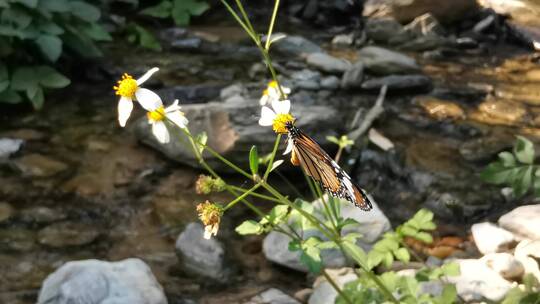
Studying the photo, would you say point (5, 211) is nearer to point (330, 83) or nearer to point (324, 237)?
point (324, 237)

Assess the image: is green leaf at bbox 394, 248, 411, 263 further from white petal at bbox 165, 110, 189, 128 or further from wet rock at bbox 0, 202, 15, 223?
wet rock at bbox 0, 202, 15, 223

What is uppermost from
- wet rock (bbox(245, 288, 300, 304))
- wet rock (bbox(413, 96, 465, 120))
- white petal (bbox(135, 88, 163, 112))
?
white petal (bbox(135, 88, 163, 112))

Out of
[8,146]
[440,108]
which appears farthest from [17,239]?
[440,108]

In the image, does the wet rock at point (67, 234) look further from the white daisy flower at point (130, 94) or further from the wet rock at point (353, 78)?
the wet rock at point (353, 78)

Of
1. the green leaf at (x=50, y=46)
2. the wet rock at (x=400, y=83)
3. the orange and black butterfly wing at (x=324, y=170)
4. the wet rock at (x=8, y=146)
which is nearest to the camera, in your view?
the orange and black butterfly wing at (x=324, y=170)

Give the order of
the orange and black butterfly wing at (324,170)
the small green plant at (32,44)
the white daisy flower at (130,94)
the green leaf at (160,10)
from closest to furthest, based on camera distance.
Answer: the orange and black butterfly wing at (324,170) → the white daisy flower at (130,94) → the small green plant at (32,44) → the green leaf at (160,10)

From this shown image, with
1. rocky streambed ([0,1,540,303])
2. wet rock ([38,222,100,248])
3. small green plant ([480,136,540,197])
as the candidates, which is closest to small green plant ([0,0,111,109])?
rocky streambed ([0,1,540,303])

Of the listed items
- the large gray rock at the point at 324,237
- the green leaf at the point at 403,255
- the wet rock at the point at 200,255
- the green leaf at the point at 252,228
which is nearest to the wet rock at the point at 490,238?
the large gray rock at the point at 324,237
